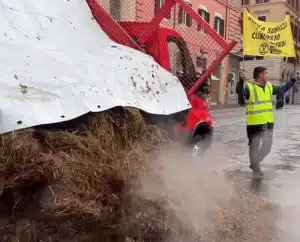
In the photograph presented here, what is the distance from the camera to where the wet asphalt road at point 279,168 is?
5219 mm

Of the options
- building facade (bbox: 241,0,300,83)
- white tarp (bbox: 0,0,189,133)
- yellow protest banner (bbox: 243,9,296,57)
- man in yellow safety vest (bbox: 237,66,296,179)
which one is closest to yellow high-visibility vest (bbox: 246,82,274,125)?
man in yellow safety vest (bbox: 237,66,296,179)

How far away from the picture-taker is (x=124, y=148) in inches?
152

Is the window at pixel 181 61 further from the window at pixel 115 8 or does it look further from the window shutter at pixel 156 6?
the window at pixel 115 8

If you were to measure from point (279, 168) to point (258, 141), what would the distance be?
45.8 inches

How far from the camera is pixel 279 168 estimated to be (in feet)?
27.9

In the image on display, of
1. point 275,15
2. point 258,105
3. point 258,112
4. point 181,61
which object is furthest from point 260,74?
point 275,15

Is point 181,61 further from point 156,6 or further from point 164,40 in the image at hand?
point 156,6

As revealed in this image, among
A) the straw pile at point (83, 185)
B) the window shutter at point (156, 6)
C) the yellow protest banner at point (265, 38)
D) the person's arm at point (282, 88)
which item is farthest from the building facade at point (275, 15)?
the straw pile at point (83, 185)

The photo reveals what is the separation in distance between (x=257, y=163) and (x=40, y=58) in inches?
186

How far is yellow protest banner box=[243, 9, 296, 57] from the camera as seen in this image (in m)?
8.84

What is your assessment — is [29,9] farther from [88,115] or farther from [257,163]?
[257,163]

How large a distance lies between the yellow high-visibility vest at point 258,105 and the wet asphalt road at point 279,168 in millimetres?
905

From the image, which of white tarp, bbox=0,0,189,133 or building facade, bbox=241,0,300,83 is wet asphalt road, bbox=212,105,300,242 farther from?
building facade, bbox=241,0,300,83

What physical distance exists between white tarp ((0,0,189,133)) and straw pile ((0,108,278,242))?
5.9 inches
